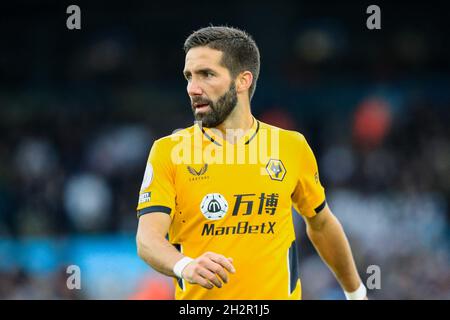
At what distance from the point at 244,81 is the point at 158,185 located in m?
0.91

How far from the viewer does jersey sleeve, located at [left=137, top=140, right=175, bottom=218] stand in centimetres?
513

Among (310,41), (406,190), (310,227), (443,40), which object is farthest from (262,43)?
(310,227)

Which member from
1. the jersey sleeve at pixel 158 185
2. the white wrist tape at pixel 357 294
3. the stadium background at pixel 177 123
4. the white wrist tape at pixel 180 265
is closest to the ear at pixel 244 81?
the jersey sleeve at pixel 158 185

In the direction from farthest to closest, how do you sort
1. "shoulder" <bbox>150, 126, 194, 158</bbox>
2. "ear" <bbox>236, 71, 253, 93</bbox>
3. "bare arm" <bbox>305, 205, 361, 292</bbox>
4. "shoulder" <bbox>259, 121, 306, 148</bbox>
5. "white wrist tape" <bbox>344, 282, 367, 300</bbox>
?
"white wrist tape" <bbox>344, 282, 367, 300</bbox> → "bare arm" <bbox>305, 205, 361, 292</bbox> → "shoulder" <bbox>259, 121, 306, 148</bbox> → "ear" <bbox>236, 71, 253, 93</bbox> → "shoulder" <bbox>150, 126, 194, 158</bbox>

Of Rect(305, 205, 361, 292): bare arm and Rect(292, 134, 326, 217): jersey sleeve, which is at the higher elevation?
Rect(292, 134, 326, 217): jersey sleeve

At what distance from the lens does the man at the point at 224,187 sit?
5.20 metres

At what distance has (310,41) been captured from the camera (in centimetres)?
1986

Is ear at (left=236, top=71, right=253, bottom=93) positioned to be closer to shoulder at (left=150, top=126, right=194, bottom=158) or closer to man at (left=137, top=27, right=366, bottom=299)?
man at (left=137, top=27, right=366, bottom=299)

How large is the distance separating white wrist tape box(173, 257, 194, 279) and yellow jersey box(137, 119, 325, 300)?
0.46 meters

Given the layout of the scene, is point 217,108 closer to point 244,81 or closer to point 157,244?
point 244,81

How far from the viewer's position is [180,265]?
472 centimetres

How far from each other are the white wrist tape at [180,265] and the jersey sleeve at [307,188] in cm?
121

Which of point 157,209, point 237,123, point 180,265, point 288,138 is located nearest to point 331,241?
point 288,138

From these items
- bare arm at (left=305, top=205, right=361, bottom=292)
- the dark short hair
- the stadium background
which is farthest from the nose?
the stadium background
